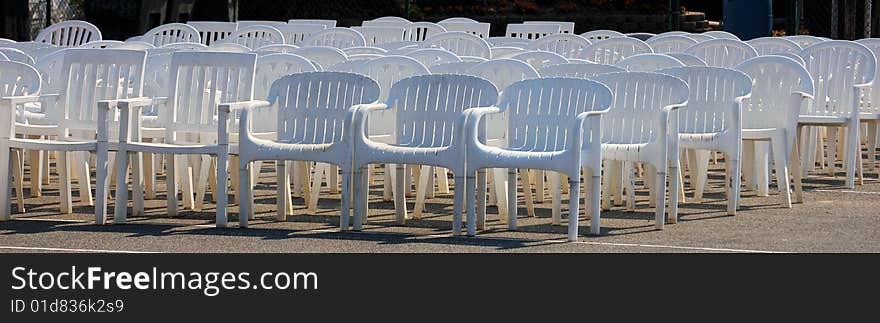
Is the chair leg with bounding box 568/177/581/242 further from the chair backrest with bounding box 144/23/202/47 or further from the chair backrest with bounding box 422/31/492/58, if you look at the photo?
the chair backrest with bounding box 144/23/202/47

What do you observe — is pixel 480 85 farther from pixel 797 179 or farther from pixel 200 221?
pixel 797 179

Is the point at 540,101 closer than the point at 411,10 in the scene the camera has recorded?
Yes

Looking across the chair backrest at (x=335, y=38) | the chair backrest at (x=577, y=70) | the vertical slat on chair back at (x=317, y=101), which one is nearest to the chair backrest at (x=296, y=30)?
the chair backrest at (x=335, y=38)

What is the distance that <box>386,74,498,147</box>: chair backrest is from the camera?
935 cm

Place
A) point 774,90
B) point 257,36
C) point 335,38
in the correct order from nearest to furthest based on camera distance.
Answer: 1. point 774,90
2. point 335,38
3. point 257,36

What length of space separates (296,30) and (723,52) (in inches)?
208

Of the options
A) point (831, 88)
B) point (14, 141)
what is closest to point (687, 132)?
point (831, 88)

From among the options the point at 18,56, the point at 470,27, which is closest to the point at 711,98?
the point at 18,56

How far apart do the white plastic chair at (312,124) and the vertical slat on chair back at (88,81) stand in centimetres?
116

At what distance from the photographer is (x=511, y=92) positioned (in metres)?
9.46

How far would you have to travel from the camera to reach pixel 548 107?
9.33 m

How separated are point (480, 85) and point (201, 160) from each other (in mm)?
2278

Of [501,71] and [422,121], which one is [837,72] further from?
[422,121]

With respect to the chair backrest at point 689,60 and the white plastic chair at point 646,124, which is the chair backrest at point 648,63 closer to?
the chair backrest at point 689,60
